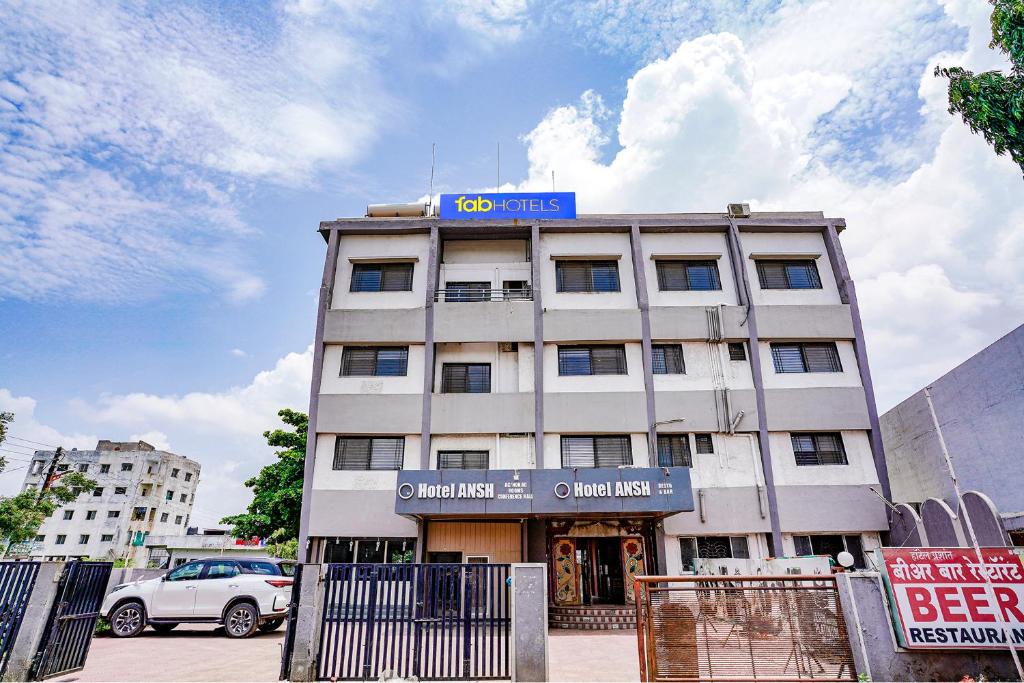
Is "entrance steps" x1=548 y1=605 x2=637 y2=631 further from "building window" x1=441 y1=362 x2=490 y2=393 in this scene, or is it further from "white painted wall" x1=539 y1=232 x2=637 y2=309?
"white painted wall" x1=539 y1=232 x2=637 y2=309

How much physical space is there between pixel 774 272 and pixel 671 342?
525 cm

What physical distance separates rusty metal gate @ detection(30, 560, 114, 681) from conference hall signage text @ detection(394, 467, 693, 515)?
25.2 feet

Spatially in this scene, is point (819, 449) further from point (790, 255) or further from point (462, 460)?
point (462, 460)

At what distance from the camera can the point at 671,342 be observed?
19875 mm

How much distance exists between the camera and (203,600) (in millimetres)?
12117

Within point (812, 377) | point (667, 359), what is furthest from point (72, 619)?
point (812, 377)

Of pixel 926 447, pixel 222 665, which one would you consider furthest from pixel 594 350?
pixel 222 665

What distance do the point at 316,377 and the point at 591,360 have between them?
986cm

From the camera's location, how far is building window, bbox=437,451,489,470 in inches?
727

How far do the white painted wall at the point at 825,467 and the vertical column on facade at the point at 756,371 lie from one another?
358 millimetres

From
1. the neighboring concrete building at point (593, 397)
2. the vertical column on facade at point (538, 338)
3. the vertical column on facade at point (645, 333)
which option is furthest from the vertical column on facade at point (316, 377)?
the vertical column on facade at point (645, 333)

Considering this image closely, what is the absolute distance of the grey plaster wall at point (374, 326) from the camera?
19.7 meters

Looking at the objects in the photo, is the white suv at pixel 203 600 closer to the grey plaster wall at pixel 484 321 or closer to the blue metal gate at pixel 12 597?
the blue metal gate at pixel 12 597

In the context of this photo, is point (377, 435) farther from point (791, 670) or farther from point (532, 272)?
point (791, 670)
